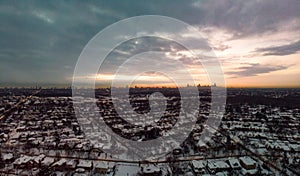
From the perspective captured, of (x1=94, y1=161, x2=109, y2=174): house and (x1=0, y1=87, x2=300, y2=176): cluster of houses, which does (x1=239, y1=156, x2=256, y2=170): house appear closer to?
(x1=0, y1=87, x2=300, y2=176): cluster of houses

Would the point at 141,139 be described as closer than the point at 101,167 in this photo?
No

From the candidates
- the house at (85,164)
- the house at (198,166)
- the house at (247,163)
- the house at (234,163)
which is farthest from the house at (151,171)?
the house at (247,163)

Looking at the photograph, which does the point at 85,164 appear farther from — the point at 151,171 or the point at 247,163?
the point at 247,163

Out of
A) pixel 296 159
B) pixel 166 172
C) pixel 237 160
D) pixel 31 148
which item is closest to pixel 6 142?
pixel 31 148

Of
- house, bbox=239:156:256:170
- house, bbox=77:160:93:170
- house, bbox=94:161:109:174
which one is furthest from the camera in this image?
house, bbox=239:156:256:170

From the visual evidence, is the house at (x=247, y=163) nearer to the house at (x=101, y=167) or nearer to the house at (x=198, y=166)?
the house at (x=198, y=166)

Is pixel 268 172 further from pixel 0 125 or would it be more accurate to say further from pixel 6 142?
pixel 0 125

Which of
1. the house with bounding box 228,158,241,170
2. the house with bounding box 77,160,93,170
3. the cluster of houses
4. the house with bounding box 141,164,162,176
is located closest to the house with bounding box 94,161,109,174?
the cluster of houses

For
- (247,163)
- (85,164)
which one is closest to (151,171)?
(85,164)

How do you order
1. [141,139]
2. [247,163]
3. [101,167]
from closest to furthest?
[101,167] < [247,163] < [141,139]

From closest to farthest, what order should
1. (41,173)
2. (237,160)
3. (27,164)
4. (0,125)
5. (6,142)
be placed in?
(41,173) < (27,164) < (237,160) < (6,142) < (0,125)

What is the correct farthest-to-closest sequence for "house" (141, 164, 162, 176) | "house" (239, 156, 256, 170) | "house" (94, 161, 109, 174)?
1. "house" (239, 156, 256, 170)
2. "house" (94, 161, 109, 174)
3. "house" (141, 164, 162, 176)
